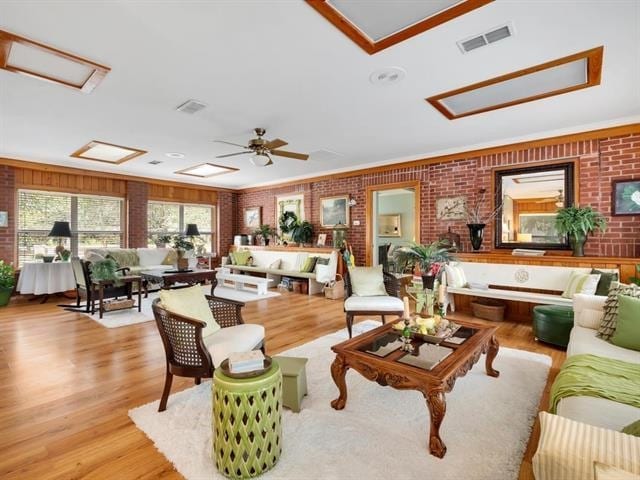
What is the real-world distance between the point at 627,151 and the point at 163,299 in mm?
5525

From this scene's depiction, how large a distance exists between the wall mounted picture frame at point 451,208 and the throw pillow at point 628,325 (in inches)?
123

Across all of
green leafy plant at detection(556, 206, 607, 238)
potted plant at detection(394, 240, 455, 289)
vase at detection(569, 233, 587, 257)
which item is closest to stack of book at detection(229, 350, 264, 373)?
potted plant at detection(394, 240, 455, 289)

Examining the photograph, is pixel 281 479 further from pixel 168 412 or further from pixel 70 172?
pixel 70 172

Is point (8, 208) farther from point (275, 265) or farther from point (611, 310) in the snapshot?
point (611, 310)

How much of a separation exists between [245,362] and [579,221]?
443 centimetres

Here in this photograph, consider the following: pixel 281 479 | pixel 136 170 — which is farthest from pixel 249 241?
pixel 281 479

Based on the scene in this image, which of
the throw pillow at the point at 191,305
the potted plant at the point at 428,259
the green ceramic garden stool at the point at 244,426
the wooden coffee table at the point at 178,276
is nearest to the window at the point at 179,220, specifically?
A: the wooden coffee table at the point at 178,276

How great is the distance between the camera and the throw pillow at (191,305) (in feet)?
7.78

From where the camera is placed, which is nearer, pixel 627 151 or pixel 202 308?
pixel 202 308

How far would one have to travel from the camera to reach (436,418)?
1.76 meters

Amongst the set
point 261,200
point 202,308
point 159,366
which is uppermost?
point 261,200

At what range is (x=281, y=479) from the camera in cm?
157

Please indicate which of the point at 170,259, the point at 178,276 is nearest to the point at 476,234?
the point at 178,276

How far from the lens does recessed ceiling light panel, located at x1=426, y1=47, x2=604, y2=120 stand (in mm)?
2734
